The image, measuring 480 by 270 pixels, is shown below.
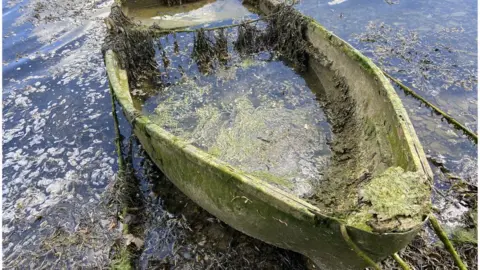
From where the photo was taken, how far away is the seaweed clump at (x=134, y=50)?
6188 mm

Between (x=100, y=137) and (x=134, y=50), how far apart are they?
174 centimetres

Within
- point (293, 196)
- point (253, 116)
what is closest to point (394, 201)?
point (293, 196)

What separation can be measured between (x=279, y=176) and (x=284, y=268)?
1.34 metres

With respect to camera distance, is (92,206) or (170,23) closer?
(92,206)

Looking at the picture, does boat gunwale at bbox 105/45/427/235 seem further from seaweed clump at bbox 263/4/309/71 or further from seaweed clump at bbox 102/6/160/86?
seaweed clump at bbox 263/4/309/71

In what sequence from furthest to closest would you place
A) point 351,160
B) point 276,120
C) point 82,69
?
point 82,69, point 276,120, point 351,160

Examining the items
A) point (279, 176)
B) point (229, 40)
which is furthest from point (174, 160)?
point (229, 40)

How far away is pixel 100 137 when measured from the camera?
5.99m

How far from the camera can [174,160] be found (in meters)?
3.79

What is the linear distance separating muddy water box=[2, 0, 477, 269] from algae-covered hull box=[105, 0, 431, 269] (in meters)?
0.60

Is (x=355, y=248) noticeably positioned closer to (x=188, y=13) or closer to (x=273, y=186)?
(x=273, y=186)

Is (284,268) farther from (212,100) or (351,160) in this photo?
(212,100)

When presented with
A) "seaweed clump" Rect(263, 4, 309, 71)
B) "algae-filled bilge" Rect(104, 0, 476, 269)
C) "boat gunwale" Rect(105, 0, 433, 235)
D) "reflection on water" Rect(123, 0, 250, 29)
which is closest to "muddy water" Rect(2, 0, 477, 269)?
"algae-filled bilge" Rect(104, 0, 476, 269)

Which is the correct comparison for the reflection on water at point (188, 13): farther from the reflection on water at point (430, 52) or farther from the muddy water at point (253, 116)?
the reflection on water at point (430, 52)
